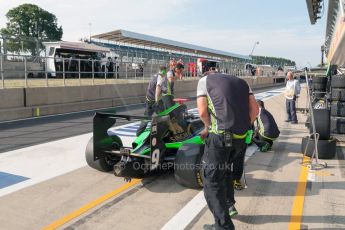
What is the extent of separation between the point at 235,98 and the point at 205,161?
737mm

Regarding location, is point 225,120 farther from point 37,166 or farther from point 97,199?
point 37,166

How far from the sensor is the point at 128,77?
23484mm

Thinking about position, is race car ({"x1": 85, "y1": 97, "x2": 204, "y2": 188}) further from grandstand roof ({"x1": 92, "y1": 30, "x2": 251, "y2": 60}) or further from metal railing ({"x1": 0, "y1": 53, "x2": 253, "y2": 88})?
grandstand roof ({"x1": 92, "y1": 30, "x2": 251, "y2": 60})

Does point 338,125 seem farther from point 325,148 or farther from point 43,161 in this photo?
point 43,161

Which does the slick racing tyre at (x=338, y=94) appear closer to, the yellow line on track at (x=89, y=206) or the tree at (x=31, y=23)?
the yellow line on track at (x=89, y=206)

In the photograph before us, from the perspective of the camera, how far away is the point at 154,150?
17.2ft

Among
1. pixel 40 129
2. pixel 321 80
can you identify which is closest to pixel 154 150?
pixel 40 129

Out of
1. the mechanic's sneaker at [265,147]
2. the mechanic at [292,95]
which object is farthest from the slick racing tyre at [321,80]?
the mechanic's sneaker at [265,147]

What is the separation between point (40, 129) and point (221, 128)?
810 centimetres

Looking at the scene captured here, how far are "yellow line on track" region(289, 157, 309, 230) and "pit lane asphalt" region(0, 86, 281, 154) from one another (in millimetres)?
5901

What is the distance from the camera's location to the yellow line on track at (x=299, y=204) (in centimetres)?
438

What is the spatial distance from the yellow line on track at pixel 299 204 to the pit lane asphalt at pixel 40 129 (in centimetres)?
590

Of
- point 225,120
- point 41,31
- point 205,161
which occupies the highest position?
point 41,31

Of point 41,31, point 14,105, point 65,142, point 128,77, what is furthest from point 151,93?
point 41,31
